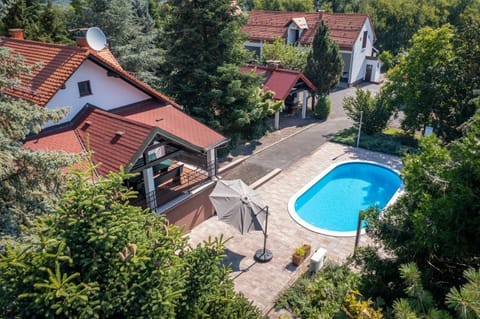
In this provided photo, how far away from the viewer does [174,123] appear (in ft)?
54.9

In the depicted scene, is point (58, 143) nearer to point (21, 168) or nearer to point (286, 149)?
point (21, 168)

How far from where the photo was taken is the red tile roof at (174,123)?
15.8 m

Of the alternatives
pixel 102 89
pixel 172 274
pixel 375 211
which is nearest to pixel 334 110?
pixel 102 89

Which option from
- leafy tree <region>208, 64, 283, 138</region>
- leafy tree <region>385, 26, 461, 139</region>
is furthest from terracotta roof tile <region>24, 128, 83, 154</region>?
leafy tree <region>385, 26, 461, 139</region>

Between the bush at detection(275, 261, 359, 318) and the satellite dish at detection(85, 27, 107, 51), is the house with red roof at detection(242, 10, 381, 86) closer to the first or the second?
the satellite dish at detection(85, 27, 107, 51)

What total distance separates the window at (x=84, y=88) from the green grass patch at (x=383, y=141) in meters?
17.5

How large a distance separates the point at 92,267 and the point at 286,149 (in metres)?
20.3

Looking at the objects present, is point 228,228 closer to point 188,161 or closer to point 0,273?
point 188,161

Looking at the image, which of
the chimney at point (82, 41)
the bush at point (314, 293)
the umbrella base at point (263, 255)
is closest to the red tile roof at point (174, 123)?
the chimney at point (82, 41)

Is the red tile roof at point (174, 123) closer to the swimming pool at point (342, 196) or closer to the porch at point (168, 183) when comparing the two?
the porch at point (168, 183)

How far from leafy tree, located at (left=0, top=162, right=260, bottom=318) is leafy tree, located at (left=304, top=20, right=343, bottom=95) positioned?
28159 millimetres

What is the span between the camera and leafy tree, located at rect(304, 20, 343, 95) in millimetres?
31016

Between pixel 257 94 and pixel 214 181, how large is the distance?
9242 millimetres

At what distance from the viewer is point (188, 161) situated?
61.9ft
